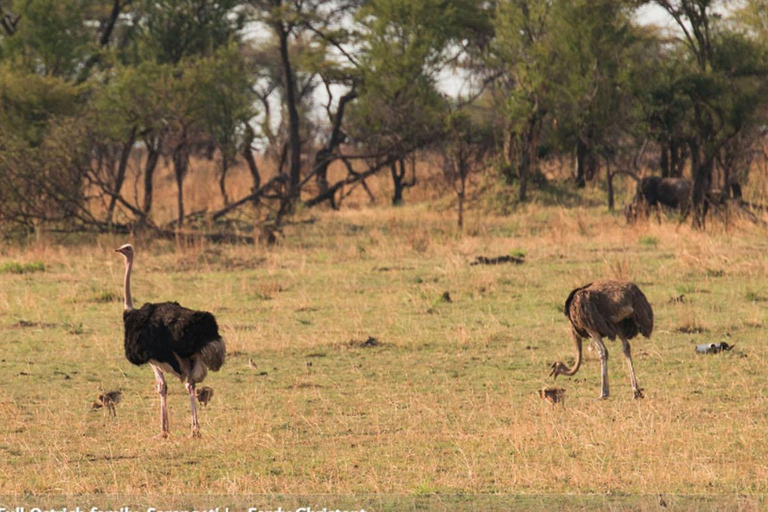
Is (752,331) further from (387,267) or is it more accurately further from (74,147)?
(74,147)

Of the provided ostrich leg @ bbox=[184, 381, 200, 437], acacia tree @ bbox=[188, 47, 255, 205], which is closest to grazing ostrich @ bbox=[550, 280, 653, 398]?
ostrich leg @ bbox=[184, 381, 200, 437]

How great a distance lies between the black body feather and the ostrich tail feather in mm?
26

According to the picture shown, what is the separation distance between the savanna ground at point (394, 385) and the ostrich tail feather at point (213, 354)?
0.47m

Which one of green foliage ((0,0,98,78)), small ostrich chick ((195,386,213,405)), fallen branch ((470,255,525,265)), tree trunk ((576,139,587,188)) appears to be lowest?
small ostrich chick ((195,386,213,405))

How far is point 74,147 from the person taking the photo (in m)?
19.9

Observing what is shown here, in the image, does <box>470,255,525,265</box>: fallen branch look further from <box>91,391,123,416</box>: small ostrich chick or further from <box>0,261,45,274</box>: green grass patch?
<box>91,391,123,416</box>: small ostrich chick

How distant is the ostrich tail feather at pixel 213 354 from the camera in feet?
23.4

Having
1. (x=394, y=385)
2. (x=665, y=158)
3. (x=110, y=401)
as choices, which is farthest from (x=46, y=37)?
(x=110, y=401)

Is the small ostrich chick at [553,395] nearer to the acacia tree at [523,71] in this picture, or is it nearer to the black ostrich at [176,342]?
the black ostrich at [176,342]

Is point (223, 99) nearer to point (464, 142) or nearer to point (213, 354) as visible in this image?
point (464, 142)

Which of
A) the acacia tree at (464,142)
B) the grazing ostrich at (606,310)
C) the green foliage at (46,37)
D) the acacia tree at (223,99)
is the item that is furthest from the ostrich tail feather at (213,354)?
the green foliage at (46,37)

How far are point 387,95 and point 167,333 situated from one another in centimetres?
1949

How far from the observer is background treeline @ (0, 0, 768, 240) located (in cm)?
2177

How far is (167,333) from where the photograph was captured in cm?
725
